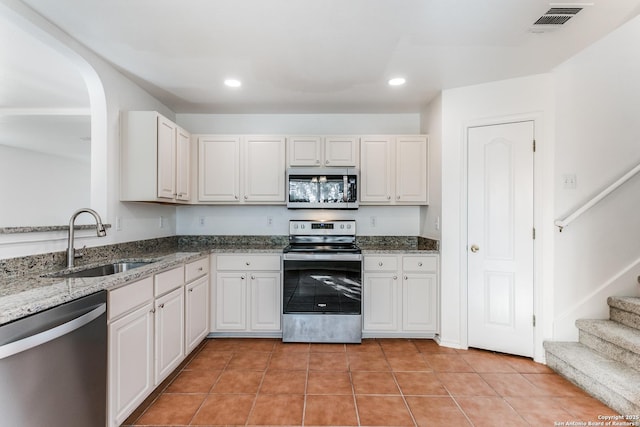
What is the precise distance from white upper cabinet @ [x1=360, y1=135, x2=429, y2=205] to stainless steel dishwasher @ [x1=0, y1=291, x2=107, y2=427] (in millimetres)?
2652

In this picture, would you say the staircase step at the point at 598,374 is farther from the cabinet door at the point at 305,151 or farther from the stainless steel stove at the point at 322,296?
the cabinet door at the point at 305,151

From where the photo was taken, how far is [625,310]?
2457mm

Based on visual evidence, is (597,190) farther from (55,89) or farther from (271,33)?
(55,89)

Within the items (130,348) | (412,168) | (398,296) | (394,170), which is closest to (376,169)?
(394,170)

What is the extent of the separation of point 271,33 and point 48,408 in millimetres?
2296

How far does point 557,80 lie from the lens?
2662mm

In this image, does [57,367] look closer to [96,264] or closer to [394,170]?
[96,264]

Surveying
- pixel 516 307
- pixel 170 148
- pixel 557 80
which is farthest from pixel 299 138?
pixel 516 307

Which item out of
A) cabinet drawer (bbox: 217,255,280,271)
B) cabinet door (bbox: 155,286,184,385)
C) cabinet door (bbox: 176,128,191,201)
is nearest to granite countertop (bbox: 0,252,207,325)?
cabinet door (bbox: 155,286,184,385)

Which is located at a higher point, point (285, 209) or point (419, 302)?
point (285, 209)

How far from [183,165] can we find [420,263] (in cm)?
265

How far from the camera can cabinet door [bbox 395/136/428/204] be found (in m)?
3.49

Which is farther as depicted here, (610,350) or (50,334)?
(610,350)

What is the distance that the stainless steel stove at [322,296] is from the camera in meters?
3.12
